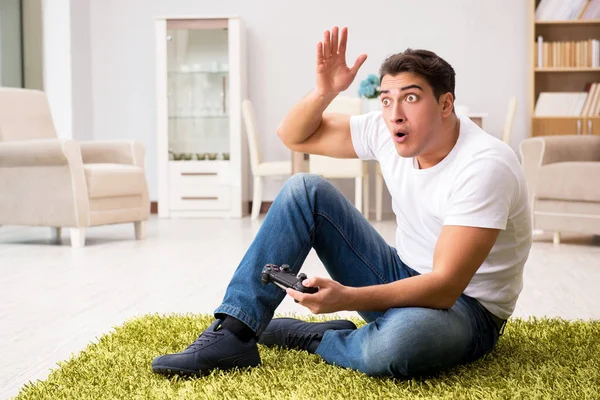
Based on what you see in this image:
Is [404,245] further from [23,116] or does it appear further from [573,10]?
[573,10]

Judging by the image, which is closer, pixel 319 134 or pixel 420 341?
pixel 420 341

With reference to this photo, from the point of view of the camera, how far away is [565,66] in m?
6.11

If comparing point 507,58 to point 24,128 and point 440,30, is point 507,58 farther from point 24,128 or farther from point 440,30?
point 24,128

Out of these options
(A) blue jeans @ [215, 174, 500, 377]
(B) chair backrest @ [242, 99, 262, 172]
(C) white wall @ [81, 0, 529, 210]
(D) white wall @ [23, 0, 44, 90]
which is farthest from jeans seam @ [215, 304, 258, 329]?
(D) white wall @ [23, 0, 44, 90]

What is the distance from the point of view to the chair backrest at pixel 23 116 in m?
4.66

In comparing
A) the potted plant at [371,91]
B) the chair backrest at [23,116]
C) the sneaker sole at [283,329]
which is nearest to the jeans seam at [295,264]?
the sneaker sole at [283,329]

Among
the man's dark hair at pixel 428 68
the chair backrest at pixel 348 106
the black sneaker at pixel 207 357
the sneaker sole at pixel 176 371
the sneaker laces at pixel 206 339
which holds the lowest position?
the sneaker sole at pixel 176 371

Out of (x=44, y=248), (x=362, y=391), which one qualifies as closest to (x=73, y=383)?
(x=362, y=391)

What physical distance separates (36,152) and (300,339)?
9.72 feet

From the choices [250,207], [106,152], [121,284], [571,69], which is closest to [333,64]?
[121,284]

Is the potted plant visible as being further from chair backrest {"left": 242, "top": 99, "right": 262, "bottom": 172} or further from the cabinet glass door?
the cabinet glass door

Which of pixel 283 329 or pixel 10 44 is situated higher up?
pixel 10 44

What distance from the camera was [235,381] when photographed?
1.53 meters

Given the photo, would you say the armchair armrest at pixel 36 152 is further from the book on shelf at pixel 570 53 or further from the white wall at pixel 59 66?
the book on shelf at pixel 570 53
